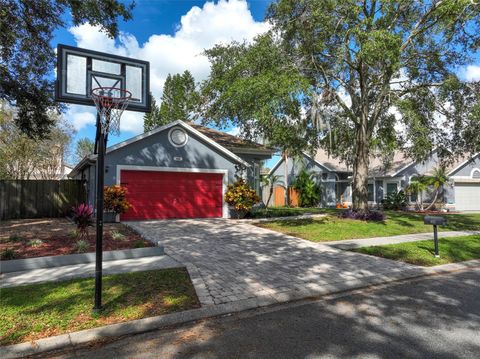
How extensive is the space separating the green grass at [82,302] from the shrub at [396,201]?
2156cm

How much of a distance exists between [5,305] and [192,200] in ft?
36.1

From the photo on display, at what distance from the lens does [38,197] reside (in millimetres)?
16391

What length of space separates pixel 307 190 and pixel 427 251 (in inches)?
747

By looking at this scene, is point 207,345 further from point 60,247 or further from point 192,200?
point 192,200

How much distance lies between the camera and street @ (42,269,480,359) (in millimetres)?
3656

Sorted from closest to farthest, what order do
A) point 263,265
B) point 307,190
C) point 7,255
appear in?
1. point 7,255
2. point 263,265
3. point 307,190

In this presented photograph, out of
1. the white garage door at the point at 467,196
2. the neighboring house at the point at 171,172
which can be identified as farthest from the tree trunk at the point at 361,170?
the white garage door at the point at 467,196

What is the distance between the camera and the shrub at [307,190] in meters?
28.0

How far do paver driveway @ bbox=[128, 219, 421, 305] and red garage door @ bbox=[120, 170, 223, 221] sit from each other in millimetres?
3516

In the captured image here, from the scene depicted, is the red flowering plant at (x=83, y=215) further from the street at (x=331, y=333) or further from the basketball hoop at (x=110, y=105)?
the street at (x=331, y=333)

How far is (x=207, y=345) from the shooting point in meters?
3.82

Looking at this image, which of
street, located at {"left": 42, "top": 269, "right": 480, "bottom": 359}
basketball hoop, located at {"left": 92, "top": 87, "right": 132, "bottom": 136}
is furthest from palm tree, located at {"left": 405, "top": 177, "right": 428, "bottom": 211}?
basketball hoop, located at {"left": 92, "top": 87, "right": 132, "bottom": 136}

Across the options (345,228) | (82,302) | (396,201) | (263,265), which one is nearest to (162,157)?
(345,228)

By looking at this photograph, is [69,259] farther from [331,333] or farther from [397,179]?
[397,179]
